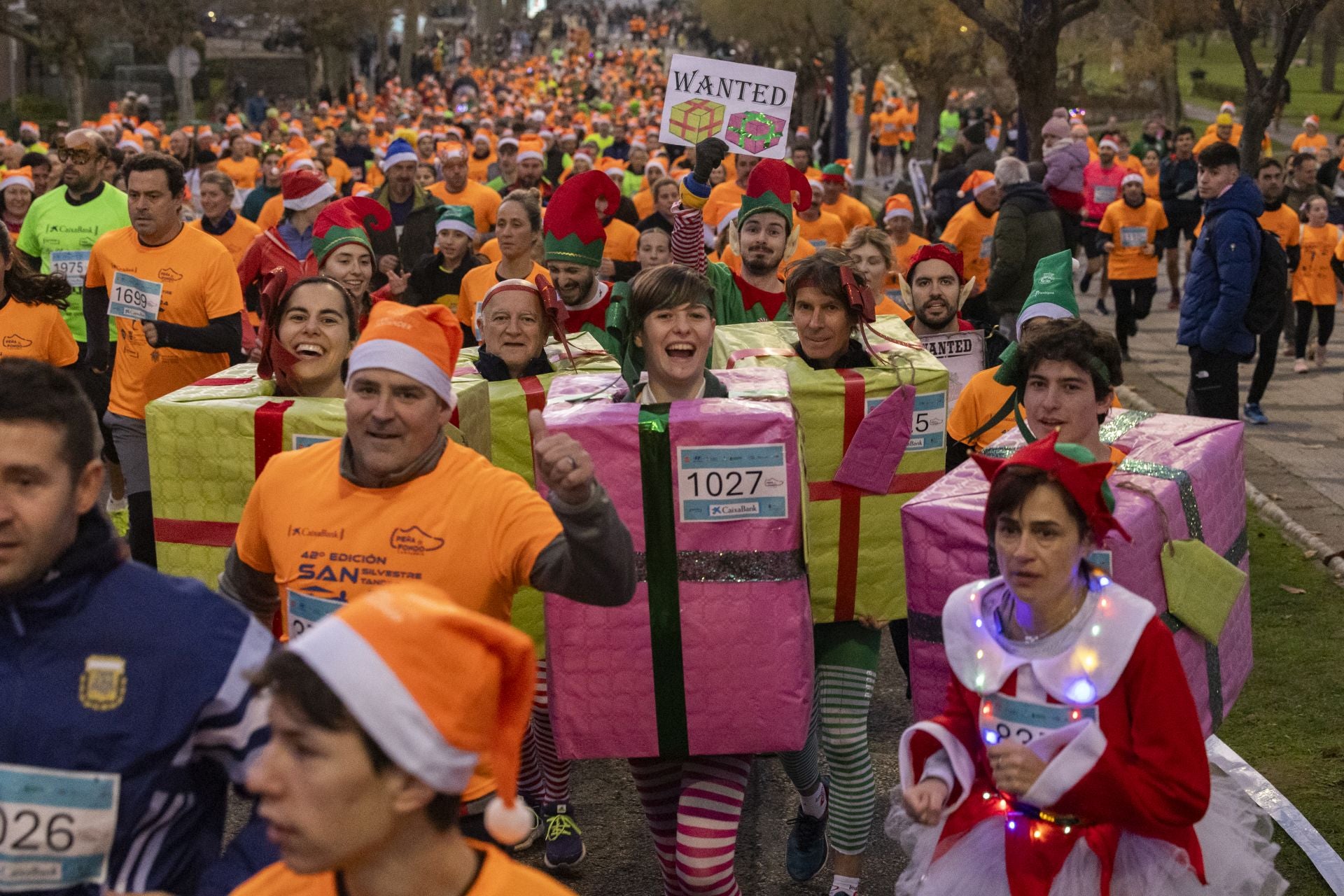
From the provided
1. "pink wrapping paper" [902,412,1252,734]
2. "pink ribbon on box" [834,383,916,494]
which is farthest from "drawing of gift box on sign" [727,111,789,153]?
"pink wrapping paper" [902,412,1252,734]

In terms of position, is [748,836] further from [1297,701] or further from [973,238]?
[973,238]

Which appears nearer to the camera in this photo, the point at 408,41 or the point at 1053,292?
the point at 1053,292

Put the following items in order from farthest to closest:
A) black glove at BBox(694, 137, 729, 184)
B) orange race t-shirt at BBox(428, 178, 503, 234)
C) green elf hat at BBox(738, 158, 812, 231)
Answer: orange race t-shirt at BBox(428, 178, 503, 234) < black glove at BBox(694, 137, 729, 184) < green elf hat at BBox(738, 158, 812, 231)

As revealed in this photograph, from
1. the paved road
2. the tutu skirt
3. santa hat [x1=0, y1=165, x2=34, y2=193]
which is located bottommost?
the paved road

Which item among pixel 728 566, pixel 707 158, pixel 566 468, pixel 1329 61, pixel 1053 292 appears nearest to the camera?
pixel 566 468

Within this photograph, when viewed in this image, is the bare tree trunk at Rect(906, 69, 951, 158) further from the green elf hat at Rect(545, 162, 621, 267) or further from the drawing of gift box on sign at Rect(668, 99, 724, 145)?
the green elf hat at Rect(545, 162, 621, 267)

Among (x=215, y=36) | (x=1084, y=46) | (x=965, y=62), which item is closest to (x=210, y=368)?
(x=965, y=62)

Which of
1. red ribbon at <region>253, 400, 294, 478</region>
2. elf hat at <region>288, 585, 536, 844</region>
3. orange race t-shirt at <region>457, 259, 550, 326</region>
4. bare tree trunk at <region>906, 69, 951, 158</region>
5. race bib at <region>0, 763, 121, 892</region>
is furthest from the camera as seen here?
bare tree trunk at <region>906, 69, 951, 158</region>

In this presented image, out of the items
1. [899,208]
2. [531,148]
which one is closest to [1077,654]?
[899,208]

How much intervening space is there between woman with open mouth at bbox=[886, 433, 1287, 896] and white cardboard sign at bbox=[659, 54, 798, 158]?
668cm

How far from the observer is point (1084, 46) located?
50.6m

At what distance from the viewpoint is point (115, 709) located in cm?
291

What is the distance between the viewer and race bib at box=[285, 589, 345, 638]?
388 centimetres

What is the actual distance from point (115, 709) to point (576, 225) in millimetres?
5125
